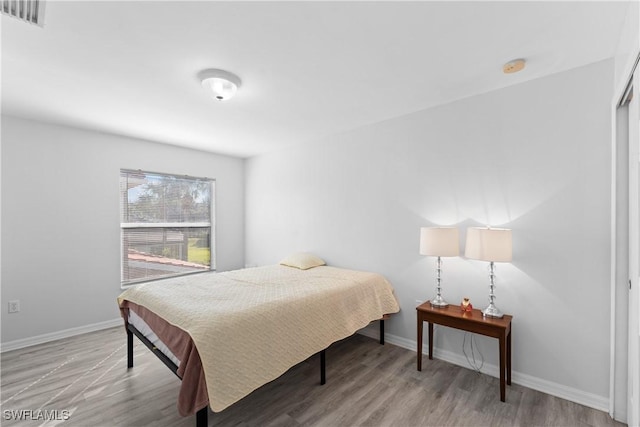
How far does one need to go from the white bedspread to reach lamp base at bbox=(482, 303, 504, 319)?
0.87m

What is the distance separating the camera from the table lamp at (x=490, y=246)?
2.16 metres

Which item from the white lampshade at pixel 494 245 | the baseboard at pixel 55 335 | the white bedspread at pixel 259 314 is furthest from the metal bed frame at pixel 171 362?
→ the baseboard at pixel 55 335

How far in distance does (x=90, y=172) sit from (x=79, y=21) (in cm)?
241

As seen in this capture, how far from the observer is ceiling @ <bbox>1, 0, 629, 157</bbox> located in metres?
1.57

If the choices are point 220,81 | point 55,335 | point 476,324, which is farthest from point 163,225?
point 476,324

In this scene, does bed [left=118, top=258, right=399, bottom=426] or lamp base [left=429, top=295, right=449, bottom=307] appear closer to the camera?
bed [left=118, top=258, right=399, bottom=426]

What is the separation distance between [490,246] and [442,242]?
39 cm

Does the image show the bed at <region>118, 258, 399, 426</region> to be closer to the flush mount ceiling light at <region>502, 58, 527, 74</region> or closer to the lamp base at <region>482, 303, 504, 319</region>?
the lamp base at <region>482, 303, 504, 319</region>

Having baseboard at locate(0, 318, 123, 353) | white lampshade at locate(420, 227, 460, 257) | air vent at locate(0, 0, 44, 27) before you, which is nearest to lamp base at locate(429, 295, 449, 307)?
white lampshade at locate(420, 227, 460, 257)

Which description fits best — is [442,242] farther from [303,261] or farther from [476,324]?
[303,261]

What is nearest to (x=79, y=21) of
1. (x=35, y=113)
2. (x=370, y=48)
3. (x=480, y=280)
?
(x=370, y=48)

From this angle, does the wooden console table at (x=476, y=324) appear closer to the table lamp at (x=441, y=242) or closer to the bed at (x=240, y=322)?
the table lamp at (x=441, y=242)

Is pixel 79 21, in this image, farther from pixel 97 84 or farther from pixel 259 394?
pixel 259 394

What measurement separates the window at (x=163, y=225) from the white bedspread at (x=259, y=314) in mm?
1498
